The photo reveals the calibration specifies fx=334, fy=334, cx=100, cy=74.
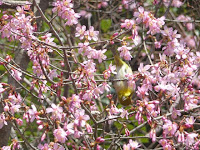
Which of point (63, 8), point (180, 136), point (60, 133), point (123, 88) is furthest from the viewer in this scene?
point (123, 88)

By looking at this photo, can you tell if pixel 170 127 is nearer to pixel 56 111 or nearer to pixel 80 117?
pixel 80 117

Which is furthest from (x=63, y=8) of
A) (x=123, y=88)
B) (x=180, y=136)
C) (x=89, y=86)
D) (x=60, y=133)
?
(x=180, y=136)

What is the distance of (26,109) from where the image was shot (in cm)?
247

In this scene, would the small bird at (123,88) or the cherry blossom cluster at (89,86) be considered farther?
the small bird at (123,88)

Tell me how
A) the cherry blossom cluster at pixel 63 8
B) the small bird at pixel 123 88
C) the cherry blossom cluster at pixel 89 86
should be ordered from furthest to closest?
the small bird at pixel 123 88
the cherry blossom cluster at pixel 63 8
the cherry blossom cluster at pixel 89 86

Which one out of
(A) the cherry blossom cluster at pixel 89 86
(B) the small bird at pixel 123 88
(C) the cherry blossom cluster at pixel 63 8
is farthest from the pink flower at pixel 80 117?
(B) the small bird at pixel 123 88

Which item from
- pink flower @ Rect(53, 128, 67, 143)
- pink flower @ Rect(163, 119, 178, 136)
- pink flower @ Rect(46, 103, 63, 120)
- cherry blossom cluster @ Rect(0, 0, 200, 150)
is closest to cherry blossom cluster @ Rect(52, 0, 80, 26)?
cherry blossom cluster @ Rect(0, 0, 200, 150)

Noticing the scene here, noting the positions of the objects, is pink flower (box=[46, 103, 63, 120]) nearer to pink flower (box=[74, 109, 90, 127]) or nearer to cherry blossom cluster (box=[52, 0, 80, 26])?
pink flower (box=[74, 109, 90, 127])

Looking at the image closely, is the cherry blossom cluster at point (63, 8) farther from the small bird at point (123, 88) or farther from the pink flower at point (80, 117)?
the small bird at point (123, 88)

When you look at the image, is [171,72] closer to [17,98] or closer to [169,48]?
[169,48]

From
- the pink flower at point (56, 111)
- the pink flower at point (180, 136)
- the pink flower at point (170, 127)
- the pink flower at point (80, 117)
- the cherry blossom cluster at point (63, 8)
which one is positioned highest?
the cherry blossom cluster at point (63, 8)

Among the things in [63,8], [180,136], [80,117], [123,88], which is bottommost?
[180,136]

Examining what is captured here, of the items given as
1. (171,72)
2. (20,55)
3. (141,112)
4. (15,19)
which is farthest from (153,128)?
(20,55)

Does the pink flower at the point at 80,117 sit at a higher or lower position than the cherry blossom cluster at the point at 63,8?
lower
